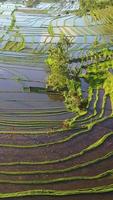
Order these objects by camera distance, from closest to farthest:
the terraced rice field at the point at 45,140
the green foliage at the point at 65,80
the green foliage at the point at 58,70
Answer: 1. the terraced rice field at the point at 45,140
2. the green foliage at the point at 65,80
3. the green foliage at the point at 58,70

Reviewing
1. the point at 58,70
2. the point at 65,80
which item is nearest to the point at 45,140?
the point at 65,80

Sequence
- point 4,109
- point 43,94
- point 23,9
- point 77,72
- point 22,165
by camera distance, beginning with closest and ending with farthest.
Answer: point 22,165
point 4,109
point 43,94
point 77,72
point 23,9

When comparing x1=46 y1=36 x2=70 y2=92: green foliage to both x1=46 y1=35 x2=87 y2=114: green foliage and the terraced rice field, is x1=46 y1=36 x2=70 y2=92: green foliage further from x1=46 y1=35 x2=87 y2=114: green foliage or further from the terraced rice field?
the terraced rice field

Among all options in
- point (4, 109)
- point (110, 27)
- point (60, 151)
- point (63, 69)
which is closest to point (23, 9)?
point (110, 27)

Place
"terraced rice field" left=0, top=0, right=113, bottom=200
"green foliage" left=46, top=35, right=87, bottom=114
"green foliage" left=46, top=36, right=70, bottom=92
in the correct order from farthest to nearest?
"green foliage" left=46, top=36, right=70, bottom=92 < "green foliage" left=46, top=35, right=87, bottom=114 < "terraced rice field" left=0, top=0, right=113, bottom=200

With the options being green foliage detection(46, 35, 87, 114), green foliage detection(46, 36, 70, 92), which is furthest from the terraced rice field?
green foliage detection(46, 36, 70, 92)

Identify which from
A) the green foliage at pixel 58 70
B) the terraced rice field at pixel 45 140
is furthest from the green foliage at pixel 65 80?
the terraced rice field at pixel 45 140

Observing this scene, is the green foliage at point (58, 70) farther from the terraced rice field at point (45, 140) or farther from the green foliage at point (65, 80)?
the terraced rice field at point (45, 140)

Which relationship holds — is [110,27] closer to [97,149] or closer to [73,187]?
[97,149]
